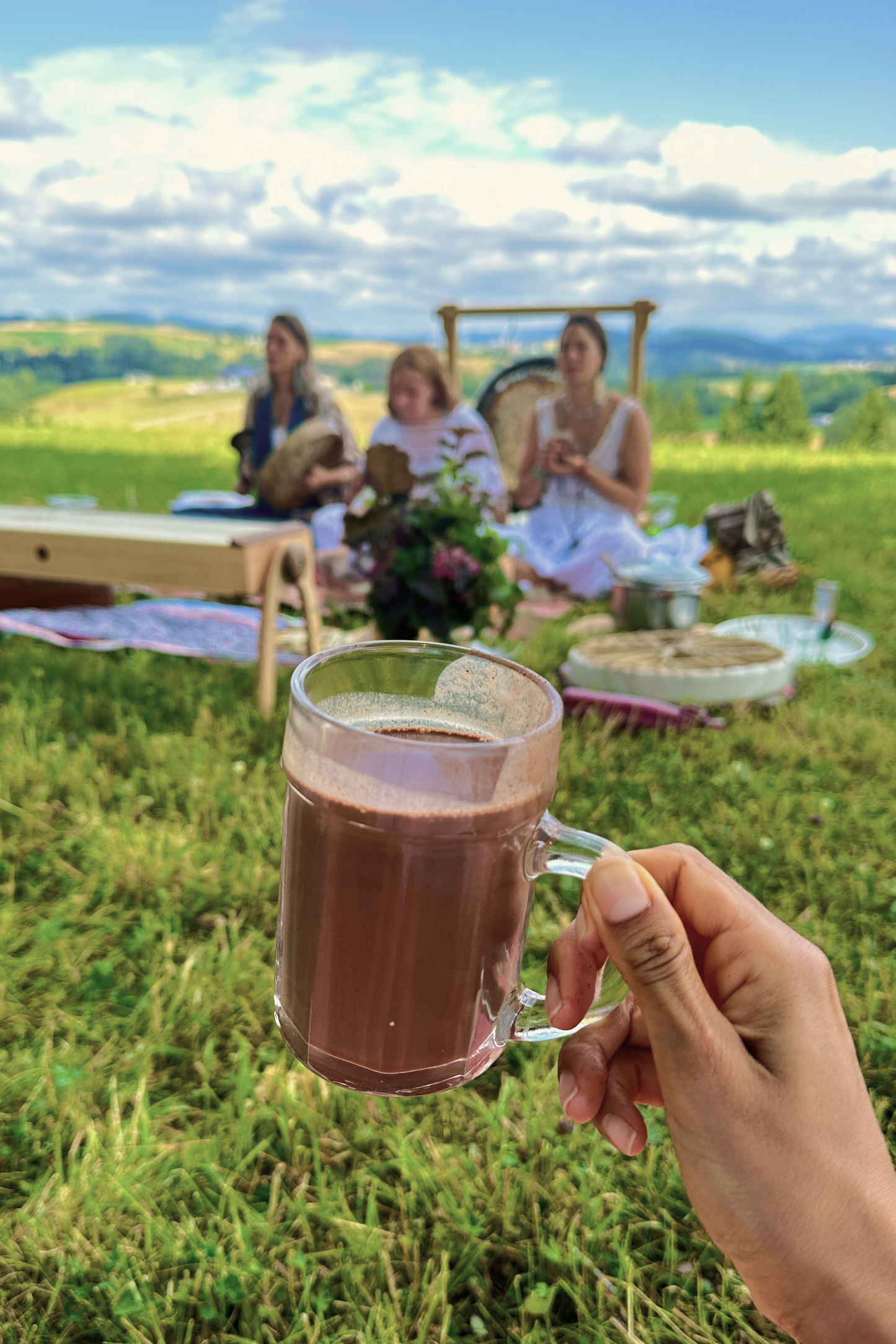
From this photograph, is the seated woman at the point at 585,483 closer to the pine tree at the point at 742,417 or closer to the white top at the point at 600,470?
the white top at the point at 600,470

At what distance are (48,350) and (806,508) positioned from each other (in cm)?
2753

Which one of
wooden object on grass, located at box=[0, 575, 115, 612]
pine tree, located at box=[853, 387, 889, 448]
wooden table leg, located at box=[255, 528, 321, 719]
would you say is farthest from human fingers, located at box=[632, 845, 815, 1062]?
pine tree, located at box=[853, 387, 889, 448]

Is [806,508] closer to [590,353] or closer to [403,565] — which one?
[590,353]

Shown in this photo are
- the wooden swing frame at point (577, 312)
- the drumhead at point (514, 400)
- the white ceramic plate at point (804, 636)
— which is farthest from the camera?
the drumhead at point (514, 400)

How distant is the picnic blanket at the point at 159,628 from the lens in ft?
15.6

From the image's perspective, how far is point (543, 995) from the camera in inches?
42.9

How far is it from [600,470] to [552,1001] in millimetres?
6648

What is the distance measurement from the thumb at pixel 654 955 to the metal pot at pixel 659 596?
3859mm

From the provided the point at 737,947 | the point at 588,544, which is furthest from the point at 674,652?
the point at 737,947

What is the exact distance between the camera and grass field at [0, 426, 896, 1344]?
1.50 m

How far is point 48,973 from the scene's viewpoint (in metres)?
2.23

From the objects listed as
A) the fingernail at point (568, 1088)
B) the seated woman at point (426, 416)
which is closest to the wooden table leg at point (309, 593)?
the seated woman at point (426, 416)

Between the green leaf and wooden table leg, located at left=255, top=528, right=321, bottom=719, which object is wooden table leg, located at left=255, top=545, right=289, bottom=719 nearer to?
wooden table leg, located at left=255, top=528, right=321, bottom=719

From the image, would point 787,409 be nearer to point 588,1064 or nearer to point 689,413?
point 689,413
